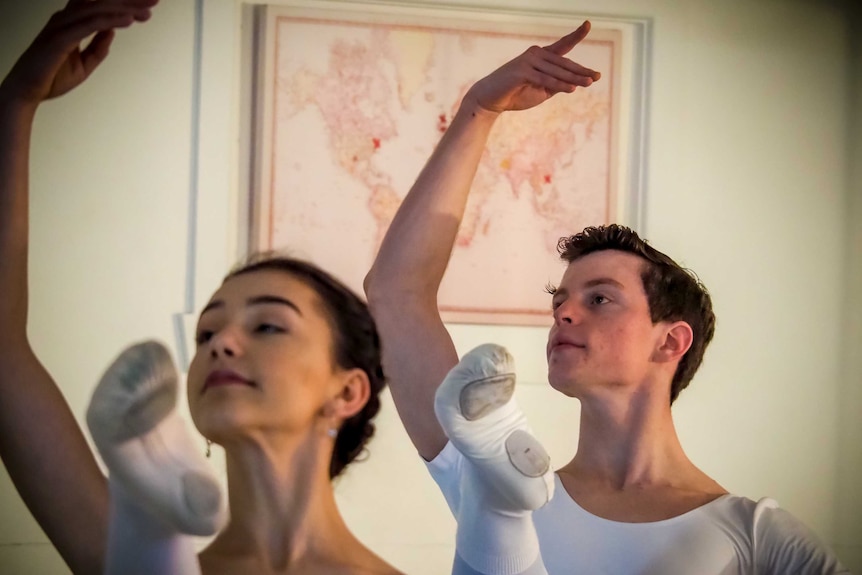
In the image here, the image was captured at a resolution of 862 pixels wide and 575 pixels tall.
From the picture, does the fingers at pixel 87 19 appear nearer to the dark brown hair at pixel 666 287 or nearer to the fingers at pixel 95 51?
the fingers at pixel 95 51

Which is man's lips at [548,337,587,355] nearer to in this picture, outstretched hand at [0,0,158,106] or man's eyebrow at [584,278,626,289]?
man's eyebrow at [584,278,626,289]

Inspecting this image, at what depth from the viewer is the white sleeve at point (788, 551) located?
1.14 meters

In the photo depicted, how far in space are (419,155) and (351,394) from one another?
393mm

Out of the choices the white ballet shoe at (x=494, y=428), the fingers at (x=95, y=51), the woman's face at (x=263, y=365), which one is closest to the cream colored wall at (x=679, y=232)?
the fingers at (x=95, y=51)

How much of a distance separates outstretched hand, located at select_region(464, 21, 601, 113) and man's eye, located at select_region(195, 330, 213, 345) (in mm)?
503

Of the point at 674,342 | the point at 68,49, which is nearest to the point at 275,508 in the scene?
the point at 674,342

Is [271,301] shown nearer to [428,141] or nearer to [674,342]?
[428,141]

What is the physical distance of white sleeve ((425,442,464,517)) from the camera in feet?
3.81

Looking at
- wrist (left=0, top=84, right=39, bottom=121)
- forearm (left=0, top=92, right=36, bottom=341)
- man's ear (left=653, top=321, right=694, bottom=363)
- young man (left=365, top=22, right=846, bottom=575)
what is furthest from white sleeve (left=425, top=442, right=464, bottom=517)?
wrist (left=0, top=84, right=39, bottom=121)

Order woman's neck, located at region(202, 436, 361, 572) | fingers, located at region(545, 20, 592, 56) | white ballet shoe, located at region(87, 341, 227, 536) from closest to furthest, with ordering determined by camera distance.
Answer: white ballet shoe, located at region(87, 341, 227, 536) < woman's neck, located at region(202, 436, 361, 572) < fingers, located at region(545, 20, 592, 56)

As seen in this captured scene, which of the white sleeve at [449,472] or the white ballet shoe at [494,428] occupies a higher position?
the white ballet shoe at [494,428]

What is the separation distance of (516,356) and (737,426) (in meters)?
0.38

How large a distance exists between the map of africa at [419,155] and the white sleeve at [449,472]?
21 centimetres

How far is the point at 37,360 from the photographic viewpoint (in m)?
1.18
